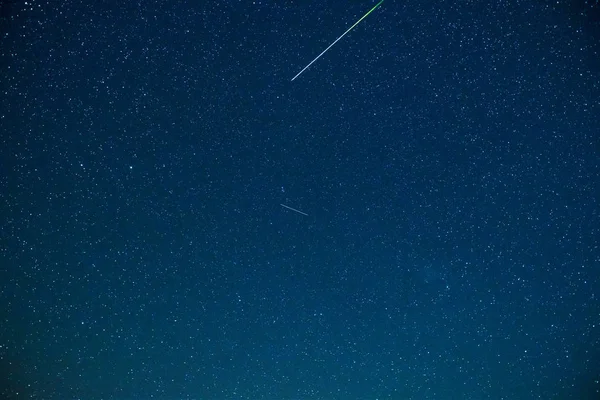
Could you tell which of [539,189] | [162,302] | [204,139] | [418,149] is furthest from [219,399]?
[539,189]

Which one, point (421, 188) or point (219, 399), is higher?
point (421, 188)

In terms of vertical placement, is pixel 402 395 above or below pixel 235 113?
below

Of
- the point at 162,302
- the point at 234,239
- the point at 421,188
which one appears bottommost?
the point at 162,302

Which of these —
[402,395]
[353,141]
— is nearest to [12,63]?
[353,141]

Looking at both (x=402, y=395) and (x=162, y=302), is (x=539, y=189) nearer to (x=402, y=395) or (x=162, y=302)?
(x=402, y=395)

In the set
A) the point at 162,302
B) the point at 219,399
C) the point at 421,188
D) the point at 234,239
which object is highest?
the point at 421,188

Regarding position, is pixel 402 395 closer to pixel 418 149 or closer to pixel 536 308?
pixel 536 308

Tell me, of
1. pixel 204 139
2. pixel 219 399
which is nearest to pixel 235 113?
pixel 204 139
